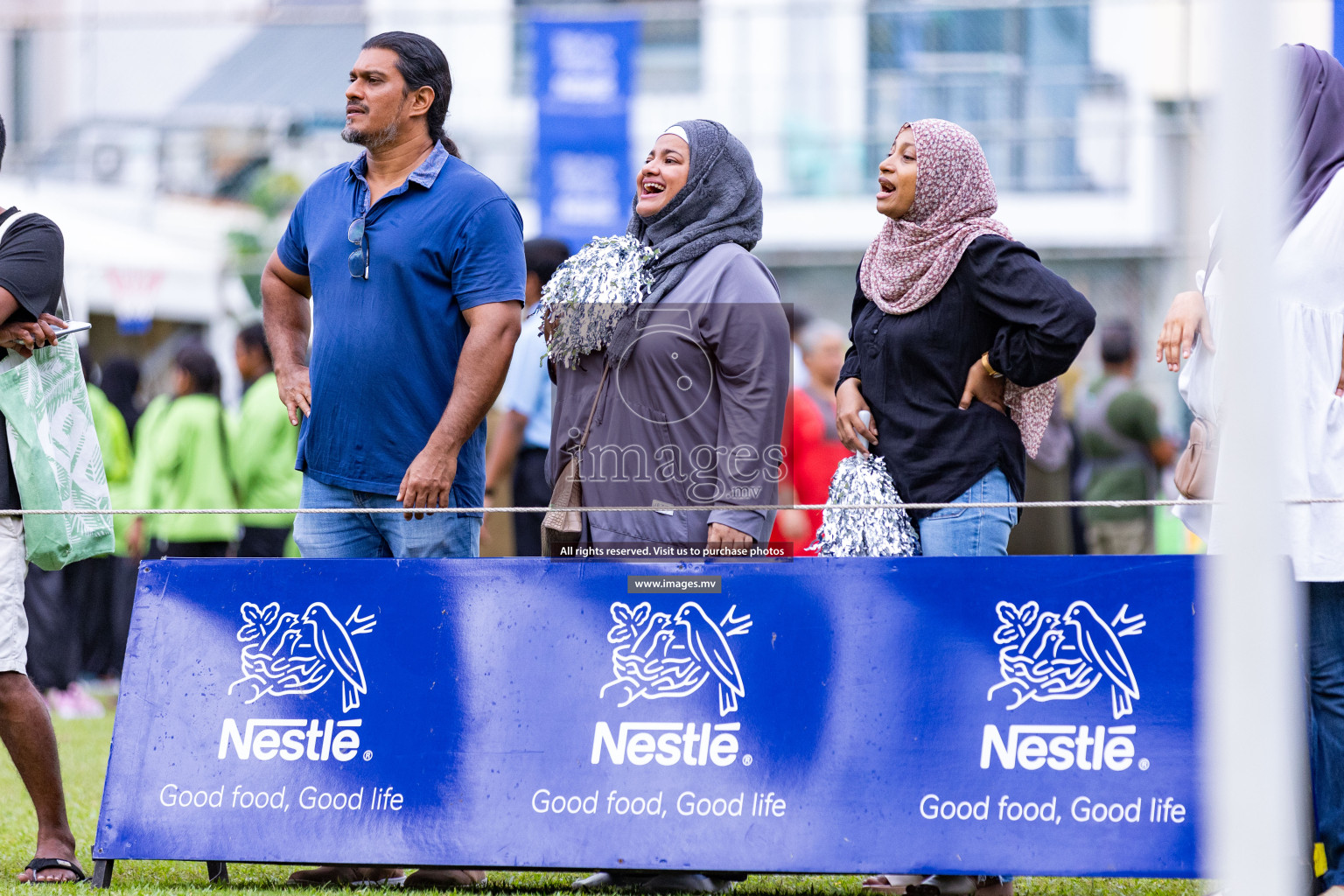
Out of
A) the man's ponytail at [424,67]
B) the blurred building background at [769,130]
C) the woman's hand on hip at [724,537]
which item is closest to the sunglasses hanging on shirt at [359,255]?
the man's ponytail at [424,67]

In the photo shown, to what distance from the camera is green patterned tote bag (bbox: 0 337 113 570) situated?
4246mm

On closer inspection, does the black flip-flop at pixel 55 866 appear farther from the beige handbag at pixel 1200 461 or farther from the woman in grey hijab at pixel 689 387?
the beige handbag at pixel 1200 461

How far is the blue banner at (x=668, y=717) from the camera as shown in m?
3.58

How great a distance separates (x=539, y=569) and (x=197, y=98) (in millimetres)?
25083

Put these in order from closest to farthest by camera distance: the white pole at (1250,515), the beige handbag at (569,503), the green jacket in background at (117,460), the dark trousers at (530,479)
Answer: the white pole at (1250,515) → the beige handbag at (569,503) → the dark trousers at (530,479) → the green jacket in background at (117,460)

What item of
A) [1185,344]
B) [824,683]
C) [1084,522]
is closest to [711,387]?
[824,683]

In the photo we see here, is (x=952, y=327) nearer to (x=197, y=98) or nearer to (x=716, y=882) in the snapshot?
(x=716, y=882)

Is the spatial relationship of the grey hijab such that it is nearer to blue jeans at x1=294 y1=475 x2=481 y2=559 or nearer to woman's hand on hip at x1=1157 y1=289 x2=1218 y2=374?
blue jeans at x1=294 y1=475 x2=481 y2=559

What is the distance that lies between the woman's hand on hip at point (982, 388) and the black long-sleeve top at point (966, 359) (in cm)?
2

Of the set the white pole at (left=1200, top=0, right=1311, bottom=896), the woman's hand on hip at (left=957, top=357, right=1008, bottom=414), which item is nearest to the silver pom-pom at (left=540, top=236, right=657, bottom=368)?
the woman's hand on hip at (left=957, top=357, right=1008, bottom=414)

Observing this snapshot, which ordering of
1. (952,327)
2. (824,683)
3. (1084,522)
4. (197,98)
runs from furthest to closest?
(197,98)
(1084,522)
(952,327)
(824,683)

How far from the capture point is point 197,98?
2703 cm

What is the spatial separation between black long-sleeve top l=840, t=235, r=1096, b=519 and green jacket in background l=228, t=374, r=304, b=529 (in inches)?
187

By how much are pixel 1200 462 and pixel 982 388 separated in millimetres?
553
